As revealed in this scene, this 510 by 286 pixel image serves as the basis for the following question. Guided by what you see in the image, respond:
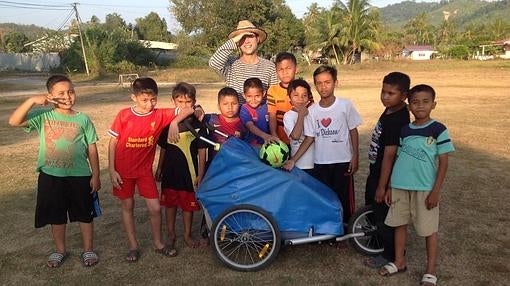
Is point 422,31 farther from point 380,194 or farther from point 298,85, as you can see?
point 380,194

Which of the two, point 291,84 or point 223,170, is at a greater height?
point 291,84

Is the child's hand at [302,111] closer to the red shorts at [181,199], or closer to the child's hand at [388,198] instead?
the child's hand at [388,198]

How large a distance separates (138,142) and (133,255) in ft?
3.29

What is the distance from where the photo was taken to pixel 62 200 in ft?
13.0

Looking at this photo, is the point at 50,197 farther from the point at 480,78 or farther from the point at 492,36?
the point at 492,36

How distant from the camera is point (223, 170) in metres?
3.79

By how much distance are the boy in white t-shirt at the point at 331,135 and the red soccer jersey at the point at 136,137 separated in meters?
1.21

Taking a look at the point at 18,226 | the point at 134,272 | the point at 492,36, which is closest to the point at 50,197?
the point at 134,272

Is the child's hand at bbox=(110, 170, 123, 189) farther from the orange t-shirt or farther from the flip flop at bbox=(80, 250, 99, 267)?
the orange t-shirt

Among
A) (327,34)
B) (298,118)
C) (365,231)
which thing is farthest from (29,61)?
(365,231)

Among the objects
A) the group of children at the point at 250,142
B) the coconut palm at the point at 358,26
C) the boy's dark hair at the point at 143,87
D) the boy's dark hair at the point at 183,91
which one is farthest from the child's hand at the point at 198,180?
the coconut palm at the point at 358,26

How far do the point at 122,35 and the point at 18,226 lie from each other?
4566 centimetres

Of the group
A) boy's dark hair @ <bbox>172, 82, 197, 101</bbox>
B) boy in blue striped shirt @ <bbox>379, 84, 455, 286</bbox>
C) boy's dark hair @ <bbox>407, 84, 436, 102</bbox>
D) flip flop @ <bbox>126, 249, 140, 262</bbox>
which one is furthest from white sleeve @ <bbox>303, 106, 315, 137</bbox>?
flip flop @ <bbox>126, 249, 140, 262</bbox>

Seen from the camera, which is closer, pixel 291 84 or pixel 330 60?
pixel 291 84
